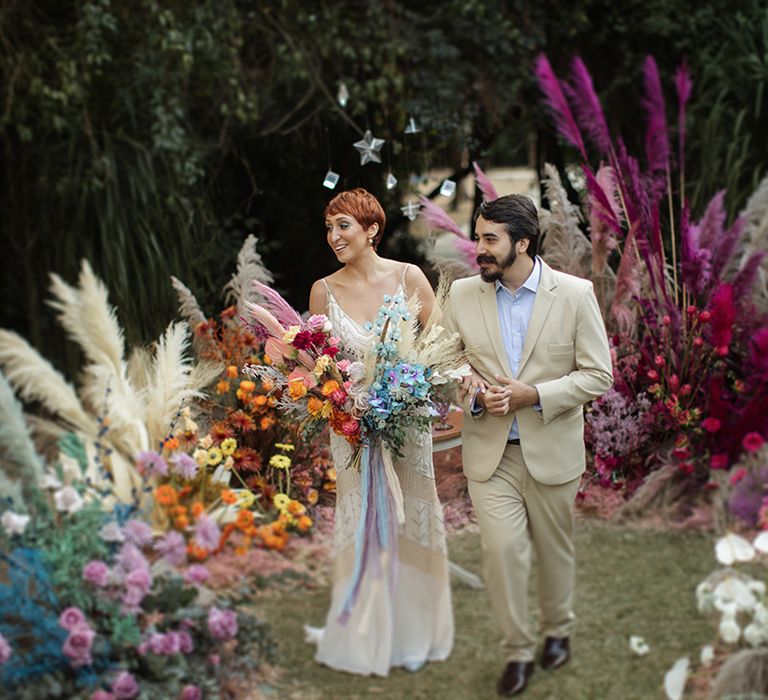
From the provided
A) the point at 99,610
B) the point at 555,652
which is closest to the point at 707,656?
the point at 555,652

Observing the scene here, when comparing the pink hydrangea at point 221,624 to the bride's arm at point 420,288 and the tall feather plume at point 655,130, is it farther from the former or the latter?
the tall feather plume at point 655,130

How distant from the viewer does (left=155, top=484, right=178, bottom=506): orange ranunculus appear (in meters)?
2.93

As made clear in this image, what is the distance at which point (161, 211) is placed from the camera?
7.16 m

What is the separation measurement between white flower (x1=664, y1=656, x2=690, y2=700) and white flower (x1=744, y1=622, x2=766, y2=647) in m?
0.16

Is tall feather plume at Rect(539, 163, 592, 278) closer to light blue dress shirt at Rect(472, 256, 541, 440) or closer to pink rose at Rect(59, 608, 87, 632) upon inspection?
light blue dress shirt at Rect(472, 256, 541, 440)

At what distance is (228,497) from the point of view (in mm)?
3000

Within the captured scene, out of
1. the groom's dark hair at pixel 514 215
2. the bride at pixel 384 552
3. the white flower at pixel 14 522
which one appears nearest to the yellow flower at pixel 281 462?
the bride at pixel 384 552

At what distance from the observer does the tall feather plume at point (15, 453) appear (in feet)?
9.50

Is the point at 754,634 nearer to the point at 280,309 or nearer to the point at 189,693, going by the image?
the point at 189,693

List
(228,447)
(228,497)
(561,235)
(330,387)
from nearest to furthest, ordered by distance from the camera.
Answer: (228,497), (330,387), (228,447), (561,235)

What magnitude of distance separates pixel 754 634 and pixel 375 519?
1031 millimetres

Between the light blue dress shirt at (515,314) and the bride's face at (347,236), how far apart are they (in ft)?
1.81

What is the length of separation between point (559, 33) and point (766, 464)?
20.4 feet

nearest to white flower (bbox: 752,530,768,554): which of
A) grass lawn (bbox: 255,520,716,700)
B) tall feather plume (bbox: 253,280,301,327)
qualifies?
grass lawn (bbox: 255,520,716,700)
